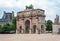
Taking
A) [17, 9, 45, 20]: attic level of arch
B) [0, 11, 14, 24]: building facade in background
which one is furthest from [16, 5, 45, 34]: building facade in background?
[0, 11, 14, 24]: building facade in background

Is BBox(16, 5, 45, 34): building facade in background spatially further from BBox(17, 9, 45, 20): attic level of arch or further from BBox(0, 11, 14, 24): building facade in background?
BBox(0, 11, 14, 24): building facade in background

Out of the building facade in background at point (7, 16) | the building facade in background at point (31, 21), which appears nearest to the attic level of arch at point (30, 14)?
the building facade in background at point (31, 21)

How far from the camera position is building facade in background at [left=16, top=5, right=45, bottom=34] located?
197 ft

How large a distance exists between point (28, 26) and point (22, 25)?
6.28 ft

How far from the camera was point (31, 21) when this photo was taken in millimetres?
62062

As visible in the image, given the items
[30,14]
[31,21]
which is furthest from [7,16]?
[31,21]

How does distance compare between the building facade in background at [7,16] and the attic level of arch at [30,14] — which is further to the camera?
the building facade in background at [7,16]

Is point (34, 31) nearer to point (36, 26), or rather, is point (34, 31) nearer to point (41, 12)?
point (36, 26)

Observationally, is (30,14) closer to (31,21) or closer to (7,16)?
(31,21)

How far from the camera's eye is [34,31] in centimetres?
6119

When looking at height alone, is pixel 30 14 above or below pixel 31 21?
above

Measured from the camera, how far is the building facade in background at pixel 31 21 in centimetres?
6009

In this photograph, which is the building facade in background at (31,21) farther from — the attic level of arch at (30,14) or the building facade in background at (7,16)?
the building facade in background at (7,16)

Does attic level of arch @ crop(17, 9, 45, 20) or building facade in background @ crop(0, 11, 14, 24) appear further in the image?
building facade in background @ crop(0, 11, 14, 24)
